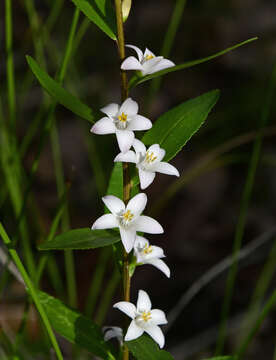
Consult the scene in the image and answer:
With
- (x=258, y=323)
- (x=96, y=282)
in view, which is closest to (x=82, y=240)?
(x=258, y=323)

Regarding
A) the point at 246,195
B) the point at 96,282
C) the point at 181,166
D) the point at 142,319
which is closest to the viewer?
the point at 142,319

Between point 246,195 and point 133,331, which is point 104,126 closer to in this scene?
point 133,331

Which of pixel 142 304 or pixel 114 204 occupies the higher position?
pixel 114 204

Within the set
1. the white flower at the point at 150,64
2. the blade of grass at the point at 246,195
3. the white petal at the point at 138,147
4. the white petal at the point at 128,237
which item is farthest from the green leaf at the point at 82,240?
the blade of grass at the point at 246,195

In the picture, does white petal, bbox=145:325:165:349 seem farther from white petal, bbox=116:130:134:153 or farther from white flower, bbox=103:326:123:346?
white petal, bbox=116:130:134:153

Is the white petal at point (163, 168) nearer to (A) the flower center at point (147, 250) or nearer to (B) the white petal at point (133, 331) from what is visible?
(A) the flower center at point (147, 250)

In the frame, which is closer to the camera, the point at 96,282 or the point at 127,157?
the point at 127,157

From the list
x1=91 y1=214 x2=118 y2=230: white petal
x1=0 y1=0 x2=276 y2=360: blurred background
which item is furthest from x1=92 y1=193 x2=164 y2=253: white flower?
x1=0 y1=0 x2=276 y2=360: blurred background
